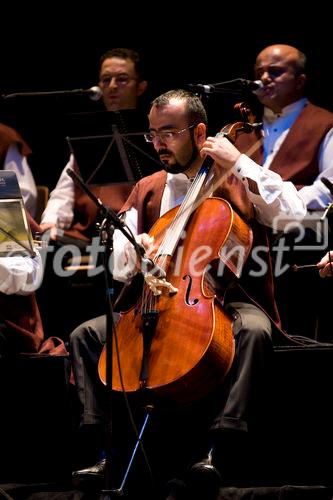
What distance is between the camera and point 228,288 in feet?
10.6

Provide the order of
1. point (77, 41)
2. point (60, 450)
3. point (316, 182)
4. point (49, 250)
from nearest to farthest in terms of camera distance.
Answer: point (60, 450), point (316, 182), point (49, 250), point (77, 41)

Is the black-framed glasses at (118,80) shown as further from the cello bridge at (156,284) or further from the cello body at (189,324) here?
the cello bridge at (156,284)

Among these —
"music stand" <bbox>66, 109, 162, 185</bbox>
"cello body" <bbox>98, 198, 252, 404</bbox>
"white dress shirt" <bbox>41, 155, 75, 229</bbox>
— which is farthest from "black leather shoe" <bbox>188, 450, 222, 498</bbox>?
"white dress shirt" <bbox>41, 155, 75, 229</bbox>

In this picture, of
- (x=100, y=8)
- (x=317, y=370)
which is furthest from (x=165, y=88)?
(x=317, y=370)

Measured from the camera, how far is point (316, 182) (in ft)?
14.0

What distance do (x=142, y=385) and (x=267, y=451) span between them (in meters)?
0.75

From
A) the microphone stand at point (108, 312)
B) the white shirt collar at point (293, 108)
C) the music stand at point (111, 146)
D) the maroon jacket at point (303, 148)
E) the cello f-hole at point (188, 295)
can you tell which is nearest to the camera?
the microphone stand at point (108, 312)

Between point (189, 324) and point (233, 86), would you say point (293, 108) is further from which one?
point (189, 324)

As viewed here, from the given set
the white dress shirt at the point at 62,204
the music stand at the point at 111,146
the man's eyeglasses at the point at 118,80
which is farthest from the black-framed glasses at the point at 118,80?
the music stand at the point at 111,146

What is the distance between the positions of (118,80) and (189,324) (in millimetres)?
2525

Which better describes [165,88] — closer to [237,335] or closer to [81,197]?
[81,197]

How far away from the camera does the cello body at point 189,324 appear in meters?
2.92

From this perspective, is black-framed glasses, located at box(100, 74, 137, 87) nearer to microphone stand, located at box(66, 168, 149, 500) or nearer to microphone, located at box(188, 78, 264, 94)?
microphone, located at box(188, 78, 264, 94)

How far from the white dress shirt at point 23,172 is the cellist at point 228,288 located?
55.7 inches
